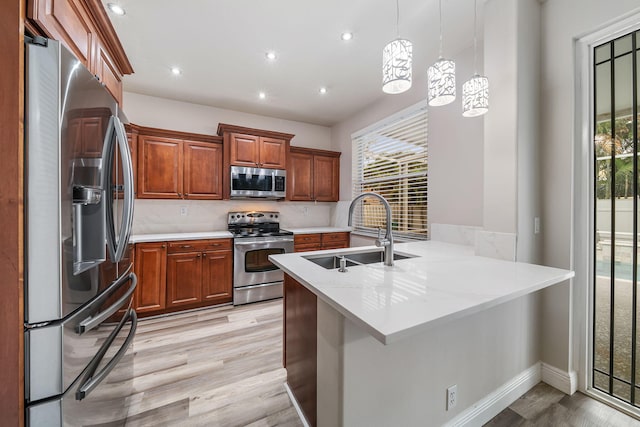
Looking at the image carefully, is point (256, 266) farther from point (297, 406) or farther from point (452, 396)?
point (452, 396)

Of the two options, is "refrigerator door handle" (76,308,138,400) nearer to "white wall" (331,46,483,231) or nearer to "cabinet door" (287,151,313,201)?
"white wall" (331,46,483,231)

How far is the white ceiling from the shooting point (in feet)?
6.43

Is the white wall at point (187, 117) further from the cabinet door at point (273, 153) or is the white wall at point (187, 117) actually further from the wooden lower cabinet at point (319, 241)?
the wooden lower cabinet at point (319, 241)

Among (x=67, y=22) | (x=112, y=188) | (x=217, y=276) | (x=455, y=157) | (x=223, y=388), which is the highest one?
(x=67, y=22)

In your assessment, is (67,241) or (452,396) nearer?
(67,241)

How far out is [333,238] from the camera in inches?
162

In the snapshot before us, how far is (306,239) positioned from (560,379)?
2.94m

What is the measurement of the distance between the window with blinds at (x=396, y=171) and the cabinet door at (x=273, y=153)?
1203 mm

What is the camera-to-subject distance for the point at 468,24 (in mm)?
2145

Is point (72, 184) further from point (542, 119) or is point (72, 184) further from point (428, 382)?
point (542, 119)

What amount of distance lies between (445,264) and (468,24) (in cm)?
210

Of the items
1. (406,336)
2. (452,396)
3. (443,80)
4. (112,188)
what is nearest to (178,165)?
(112,188)

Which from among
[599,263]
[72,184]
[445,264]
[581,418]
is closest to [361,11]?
[445,264]

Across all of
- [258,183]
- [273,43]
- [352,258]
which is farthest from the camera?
[258,183]
